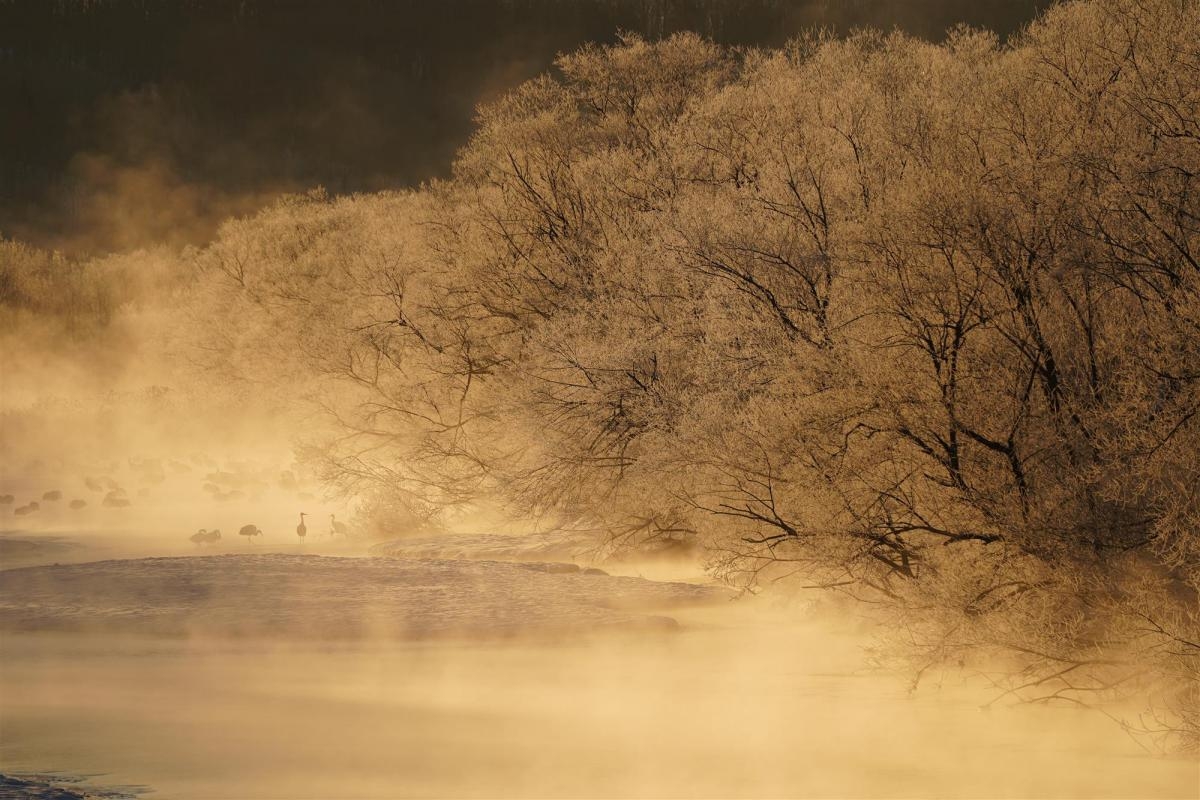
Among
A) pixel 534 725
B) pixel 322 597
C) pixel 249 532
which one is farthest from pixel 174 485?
pixel 534 725

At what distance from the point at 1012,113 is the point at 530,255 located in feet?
32.6

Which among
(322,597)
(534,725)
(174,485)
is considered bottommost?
(534,725)

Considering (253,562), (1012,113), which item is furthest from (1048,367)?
(253,562)

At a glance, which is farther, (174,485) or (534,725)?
(174,485)

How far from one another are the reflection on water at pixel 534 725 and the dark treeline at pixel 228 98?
89.5 meters

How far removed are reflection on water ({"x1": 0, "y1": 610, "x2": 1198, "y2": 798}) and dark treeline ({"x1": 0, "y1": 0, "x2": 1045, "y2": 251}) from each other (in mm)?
89541

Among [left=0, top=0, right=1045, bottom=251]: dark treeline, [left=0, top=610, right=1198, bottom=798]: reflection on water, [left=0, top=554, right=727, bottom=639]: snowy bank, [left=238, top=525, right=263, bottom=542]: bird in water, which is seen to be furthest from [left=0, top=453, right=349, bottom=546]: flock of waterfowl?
[left=0, top=0, right=1045, bottom=251]: dark treeline

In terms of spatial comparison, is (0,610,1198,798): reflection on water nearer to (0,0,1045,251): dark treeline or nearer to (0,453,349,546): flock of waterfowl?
(0,453,349,546): flock of waterfowl

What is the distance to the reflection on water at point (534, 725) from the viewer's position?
925 cm

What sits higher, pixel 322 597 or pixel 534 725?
pixel 322 597

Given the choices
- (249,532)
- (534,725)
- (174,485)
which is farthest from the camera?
(174,485)

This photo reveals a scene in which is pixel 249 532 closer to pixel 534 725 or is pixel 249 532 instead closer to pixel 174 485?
pixel 174 485

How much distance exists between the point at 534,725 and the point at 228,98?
110 m

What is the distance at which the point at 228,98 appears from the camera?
379 ft
